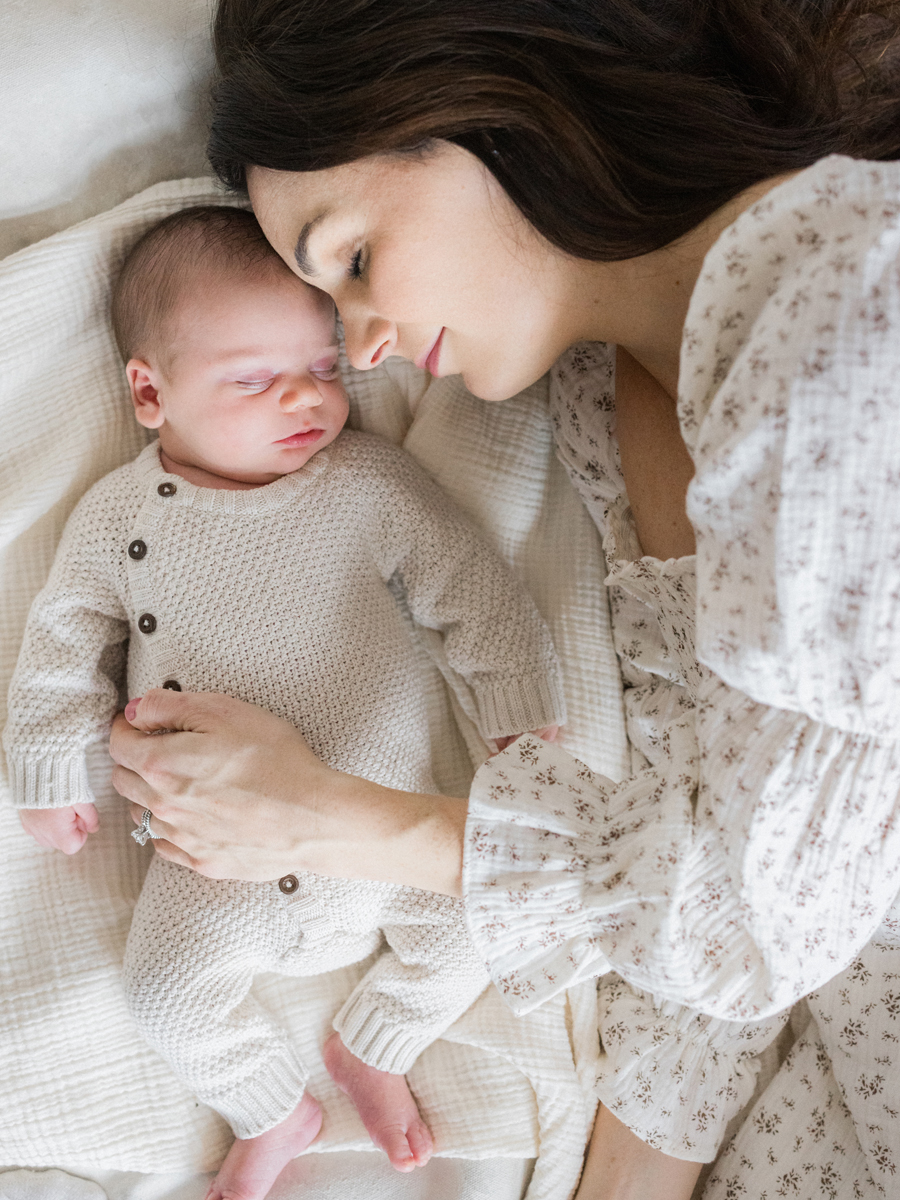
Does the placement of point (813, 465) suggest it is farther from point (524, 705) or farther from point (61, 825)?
point (61, 825)

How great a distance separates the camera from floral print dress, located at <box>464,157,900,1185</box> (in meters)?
0.73

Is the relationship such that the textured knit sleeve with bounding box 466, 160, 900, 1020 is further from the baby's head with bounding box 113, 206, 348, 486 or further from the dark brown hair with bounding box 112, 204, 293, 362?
the dark brown hair with bounding box 112, 204, 293, 362

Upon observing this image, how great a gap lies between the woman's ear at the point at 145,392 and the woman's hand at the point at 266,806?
15.3 inches

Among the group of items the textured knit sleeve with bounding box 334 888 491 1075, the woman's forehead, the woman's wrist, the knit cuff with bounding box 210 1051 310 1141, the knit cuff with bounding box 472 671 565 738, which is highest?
the woman's forehead

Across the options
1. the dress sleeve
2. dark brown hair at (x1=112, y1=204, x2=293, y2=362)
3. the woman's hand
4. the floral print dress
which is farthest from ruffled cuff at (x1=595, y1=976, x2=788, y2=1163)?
dark brown hair at (x1=112, y1=204, x2=293, y2=362)

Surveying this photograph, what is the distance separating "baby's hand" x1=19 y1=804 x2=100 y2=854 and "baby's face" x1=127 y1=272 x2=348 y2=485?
0.53 m

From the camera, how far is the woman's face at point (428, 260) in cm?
99

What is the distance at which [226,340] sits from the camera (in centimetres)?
129

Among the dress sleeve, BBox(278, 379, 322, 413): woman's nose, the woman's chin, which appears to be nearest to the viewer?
the dress sleeve

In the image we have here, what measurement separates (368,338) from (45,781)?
2.43 ft

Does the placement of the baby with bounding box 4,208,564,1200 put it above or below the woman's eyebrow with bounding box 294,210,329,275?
below

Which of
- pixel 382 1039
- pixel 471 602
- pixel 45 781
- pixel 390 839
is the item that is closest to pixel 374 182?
pixel 471 602

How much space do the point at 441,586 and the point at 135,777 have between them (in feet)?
1.62

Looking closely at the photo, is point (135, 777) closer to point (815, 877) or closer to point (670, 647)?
point (670, 647)
